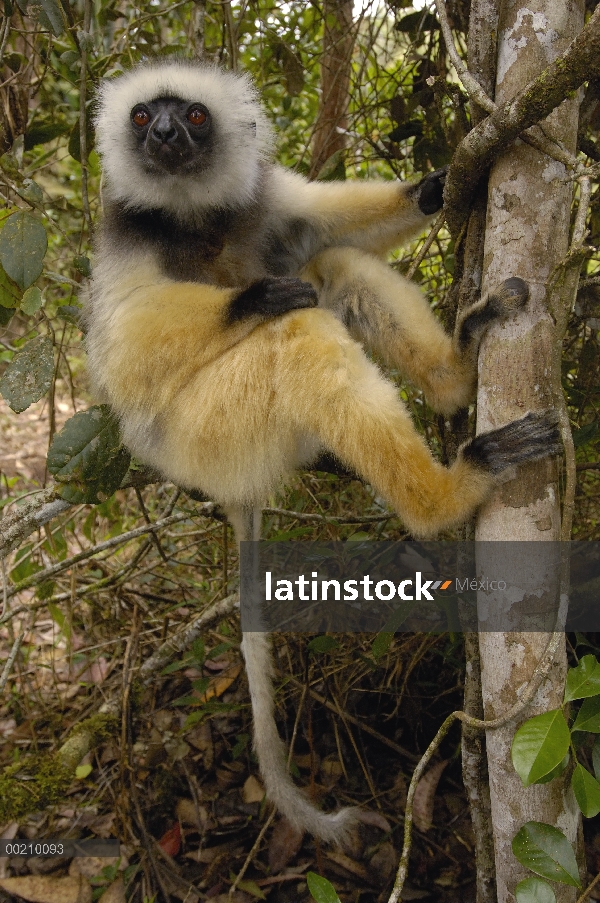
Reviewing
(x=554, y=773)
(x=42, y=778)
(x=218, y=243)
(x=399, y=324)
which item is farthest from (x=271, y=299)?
(x=42, y=778)

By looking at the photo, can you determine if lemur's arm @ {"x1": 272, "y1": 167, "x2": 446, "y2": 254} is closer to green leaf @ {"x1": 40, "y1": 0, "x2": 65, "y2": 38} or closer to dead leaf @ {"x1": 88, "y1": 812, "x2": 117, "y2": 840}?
green leaf @ {"x1": 40, "y1": 0, "x2": 65, "y2": 38}

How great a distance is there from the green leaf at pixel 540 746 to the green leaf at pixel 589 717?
0.15 metres

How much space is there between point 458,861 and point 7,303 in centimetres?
317

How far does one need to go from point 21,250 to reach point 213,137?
1275 millimetres

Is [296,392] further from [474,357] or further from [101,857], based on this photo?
[101,857]

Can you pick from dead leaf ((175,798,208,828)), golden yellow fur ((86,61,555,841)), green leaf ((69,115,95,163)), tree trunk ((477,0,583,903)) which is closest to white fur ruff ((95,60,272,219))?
golden yellow fur ((86,61,555,841))

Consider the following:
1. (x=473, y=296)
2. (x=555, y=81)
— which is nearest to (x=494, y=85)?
(x=555, y=81)

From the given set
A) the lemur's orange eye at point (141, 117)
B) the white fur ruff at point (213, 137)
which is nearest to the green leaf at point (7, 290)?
the white fur ruff at point (213, 137)

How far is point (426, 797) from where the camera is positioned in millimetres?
3195

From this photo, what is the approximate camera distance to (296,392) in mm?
2371

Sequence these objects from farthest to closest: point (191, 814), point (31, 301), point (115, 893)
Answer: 1. point (191, 814)
2. point (115, 893)
3. point (31, 301)

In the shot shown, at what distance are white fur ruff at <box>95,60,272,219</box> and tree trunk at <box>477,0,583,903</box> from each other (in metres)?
1.41

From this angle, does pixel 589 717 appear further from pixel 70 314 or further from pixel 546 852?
pixel 70 314

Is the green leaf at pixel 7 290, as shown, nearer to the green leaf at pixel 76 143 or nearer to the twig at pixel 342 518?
the green leaf at pixel 76 143
